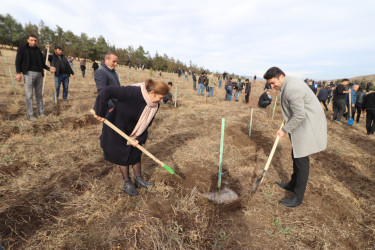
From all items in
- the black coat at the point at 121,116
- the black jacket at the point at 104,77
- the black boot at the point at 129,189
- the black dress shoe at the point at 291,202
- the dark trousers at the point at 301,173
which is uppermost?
the black jacket at the point at 104,77

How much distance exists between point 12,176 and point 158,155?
2547mm

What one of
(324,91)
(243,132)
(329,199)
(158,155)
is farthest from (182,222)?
(324,91)

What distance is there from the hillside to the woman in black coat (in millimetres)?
754

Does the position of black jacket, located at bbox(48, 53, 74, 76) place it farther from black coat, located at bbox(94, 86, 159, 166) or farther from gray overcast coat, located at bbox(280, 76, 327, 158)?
gray overcast coat, located at bbox(280, 76, 327, 158)

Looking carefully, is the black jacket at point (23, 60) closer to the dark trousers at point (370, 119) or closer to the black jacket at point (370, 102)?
the black jacket at point (370, 102)

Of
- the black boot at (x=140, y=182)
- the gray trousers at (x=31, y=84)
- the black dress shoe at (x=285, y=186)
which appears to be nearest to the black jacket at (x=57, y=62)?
the gray trousers at (x=31, y=84)

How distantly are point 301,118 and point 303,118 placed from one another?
1.4 inches

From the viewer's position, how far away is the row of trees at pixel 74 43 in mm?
41469

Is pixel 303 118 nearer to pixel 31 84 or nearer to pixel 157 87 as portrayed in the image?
pixel 157 87

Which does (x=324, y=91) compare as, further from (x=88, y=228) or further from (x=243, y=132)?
(x=88, y=228)

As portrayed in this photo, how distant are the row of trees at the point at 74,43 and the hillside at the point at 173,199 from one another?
120ft

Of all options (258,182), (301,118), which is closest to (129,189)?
(258,182)

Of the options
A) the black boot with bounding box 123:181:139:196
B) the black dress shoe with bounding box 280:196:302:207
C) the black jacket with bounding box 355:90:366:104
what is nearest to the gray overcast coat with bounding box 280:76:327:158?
the black dress shoe with bounding box 280:196:302:207

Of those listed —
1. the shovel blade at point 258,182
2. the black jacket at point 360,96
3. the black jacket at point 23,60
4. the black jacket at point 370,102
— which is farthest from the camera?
the black jacket at point 360,96
